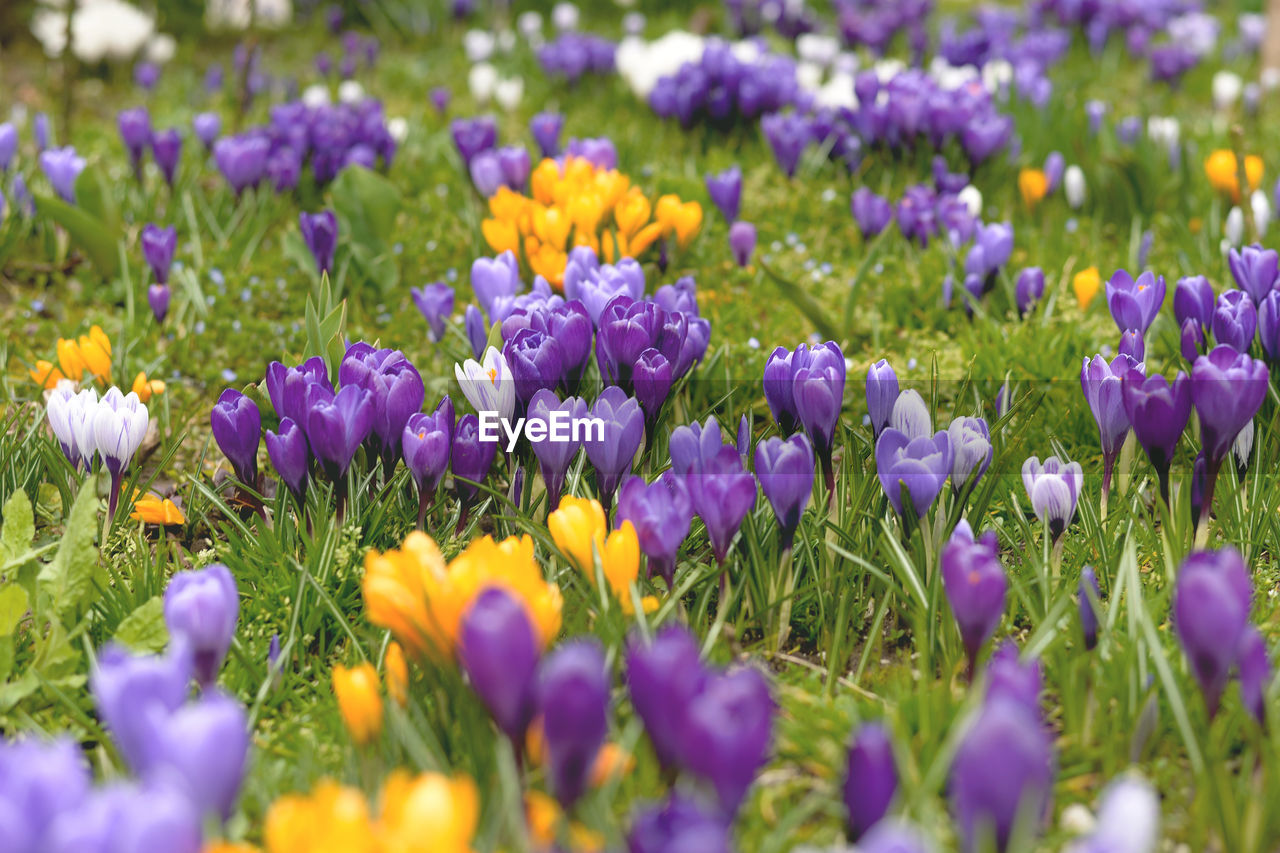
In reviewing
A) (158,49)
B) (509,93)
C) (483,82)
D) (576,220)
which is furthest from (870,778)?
(158,49)

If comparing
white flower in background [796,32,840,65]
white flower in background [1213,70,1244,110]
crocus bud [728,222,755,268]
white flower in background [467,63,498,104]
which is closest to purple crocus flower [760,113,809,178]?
crocus bud [728,222,755,268]

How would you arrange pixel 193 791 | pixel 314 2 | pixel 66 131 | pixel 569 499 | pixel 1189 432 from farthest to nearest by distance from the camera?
pixel 314 2
pixel 66 131
pixel 1189 432
pixel 569 499
pixel 193 791

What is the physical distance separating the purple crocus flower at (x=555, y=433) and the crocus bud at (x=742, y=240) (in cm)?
170

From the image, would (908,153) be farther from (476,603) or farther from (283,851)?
(283,851)

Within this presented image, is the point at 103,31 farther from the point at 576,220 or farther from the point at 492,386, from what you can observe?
the point at 492,386

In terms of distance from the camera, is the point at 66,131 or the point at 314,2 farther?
the point at 314,2

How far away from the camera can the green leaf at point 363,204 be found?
387cm

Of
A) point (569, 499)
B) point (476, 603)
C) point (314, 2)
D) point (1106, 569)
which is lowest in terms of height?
point (1106, 569)

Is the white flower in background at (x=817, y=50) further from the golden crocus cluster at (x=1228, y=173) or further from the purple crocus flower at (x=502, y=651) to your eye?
the purple crocus flower at (x=502, y=651)

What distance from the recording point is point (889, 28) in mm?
7961

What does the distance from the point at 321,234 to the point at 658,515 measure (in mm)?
2079

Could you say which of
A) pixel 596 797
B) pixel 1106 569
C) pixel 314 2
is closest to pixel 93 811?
pixel 596 797

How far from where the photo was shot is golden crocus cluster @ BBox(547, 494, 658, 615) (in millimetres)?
1871

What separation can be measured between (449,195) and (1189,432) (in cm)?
321
